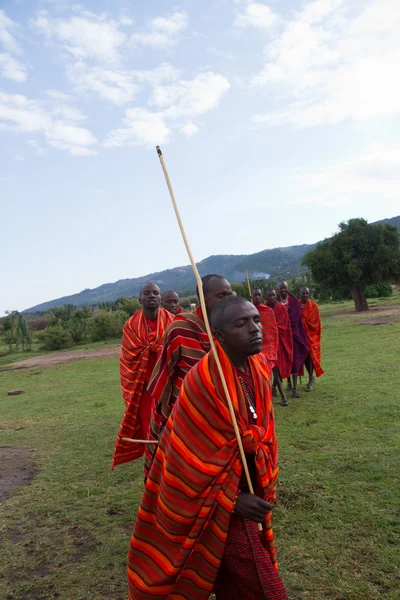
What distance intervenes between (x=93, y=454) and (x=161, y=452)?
4.56 metres

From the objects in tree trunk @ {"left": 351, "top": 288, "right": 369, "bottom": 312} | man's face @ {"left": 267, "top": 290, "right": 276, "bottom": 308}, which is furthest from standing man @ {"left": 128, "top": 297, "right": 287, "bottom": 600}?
tree trunk @ {"left": 351, "top": 288, "right": 369, "bottom": 312}

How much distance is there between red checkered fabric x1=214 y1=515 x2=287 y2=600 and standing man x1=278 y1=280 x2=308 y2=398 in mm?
7112

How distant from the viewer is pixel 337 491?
4703 mm

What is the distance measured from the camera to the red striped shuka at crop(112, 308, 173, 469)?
572cm

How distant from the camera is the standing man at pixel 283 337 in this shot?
966cm

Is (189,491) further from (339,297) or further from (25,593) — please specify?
(339,297)

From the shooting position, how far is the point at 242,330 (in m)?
2.69

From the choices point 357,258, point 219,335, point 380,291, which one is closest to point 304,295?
point 219,335

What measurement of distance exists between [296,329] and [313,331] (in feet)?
1.51

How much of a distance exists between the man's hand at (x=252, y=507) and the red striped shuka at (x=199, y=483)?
58 millimetres

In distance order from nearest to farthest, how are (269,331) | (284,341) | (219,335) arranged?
1. (219,335)
2. (269,331)
3. (284,341)

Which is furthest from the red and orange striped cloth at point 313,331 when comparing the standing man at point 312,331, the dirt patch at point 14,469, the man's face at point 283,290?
the dirt patch at point 14,469

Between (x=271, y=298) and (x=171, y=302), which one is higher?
(x=171, y=302)

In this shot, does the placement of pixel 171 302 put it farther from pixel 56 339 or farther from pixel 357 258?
pixel 56 339
